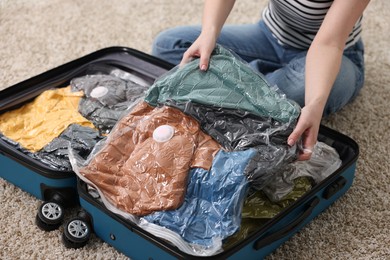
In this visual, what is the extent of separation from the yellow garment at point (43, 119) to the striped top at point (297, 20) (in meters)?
0.48

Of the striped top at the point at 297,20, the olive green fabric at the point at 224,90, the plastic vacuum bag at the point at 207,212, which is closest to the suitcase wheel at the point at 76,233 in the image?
the plastic vacuum bag at the point at 207,212

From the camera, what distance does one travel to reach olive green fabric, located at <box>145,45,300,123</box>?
3.84 ft

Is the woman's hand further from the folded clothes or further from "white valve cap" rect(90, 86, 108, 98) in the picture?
"white valve cap" rect(90, 86, 108, 98)

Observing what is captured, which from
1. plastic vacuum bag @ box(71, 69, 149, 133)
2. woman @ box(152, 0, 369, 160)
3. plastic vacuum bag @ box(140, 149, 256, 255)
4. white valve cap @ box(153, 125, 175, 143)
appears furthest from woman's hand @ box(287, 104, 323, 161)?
plastic vacuum bag @ box(71, 69, 149, 133)

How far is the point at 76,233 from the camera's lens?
1151 millimetres

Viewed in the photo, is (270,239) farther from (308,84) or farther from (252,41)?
(252,41)

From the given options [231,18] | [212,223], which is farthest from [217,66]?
[231,18]

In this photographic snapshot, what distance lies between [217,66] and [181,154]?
0.67 feet

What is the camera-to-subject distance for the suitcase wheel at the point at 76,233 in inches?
45.2

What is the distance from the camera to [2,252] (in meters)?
1.16

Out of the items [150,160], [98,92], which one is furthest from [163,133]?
[98,92]

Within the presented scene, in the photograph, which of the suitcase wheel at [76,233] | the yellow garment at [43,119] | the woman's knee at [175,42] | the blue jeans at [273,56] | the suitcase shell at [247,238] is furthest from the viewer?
the woman's knee at [175,42]

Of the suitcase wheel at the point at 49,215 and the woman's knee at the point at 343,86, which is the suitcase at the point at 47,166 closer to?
the suitcase wheel at the point at 49,215

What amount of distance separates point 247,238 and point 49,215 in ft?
1.23
